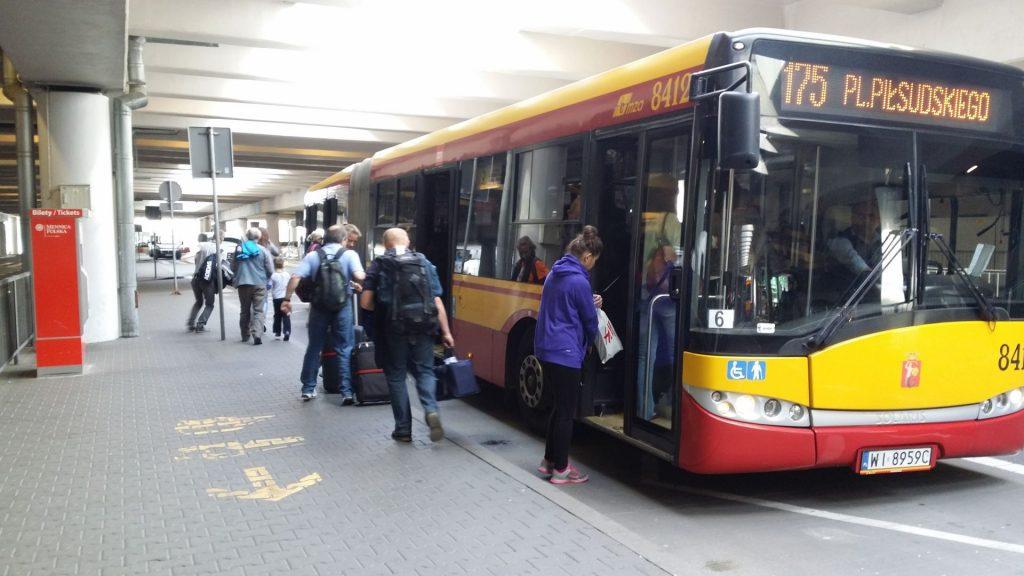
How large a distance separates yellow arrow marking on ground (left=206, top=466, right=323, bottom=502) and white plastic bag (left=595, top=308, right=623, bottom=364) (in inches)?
86.6

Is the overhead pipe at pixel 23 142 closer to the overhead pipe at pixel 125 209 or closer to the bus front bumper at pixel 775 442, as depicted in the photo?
the overhead pipe at pixel 125 209

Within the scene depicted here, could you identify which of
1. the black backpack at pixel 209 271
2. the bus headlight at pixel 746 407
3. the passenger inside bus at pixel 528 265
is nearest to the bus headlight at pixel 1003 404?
Answer: the bus headlight at pixel 746 407

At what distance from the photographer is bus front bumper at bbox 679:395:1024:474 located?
4.93 m

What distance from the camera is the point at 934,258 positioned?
5156 millimetres

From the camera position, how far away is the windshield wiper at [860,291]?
16.2ft

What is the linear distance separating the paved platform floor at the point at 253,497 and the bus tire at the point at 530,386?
80 centimetres

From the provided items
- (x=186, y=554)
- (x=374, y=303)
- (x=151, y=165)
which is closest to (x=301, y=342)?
(x=374, y=303)

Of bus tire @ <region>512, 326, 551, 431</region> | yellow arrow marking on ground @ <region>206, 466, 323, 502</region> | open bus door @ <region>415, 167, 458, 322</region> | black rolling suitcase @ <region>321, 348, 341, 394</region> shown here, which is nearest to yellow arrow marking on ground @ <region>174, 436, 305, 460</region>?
yellow arrow marking on ground @ <region>206, 466, 323, 502</region>

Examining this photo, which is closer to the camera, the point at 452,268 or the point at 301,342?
the point at 452,268

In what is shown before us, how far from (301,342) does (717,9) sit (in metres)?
8.28

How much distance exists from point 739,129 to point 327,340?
5.31m

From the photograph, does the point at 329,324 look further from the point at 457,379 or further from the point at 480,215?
the point at 457,379

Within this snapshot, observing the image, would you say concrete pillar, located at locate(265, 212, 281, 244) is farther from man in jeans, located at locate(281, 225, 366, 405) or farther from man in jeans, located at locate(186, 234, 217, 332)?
man in jeans, located at locate(281, 225, 366, 405)

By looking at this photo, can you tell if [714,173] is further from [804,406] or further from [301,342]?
[301,342]
